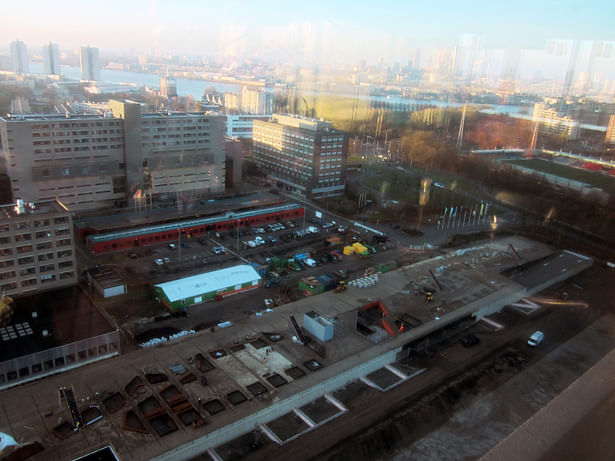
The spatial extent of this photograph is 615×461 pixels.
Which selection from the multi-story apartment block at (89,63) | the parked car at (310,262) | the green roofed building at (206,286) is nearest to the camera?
the green roofed building at (206,286)

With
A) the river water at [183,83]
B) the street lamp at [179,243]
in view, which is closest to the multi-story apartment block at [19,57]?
the river water at [183,83]

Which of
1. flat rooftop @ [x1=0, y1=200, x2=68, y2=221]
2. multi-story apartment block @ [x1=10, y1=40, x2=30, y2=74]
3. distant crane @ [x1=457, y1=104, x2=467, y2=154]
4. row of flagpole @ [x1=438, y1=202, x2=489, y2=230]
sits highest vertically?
multi-story apartment block @ [x1=10, y1=40, x2=30, y2=74]

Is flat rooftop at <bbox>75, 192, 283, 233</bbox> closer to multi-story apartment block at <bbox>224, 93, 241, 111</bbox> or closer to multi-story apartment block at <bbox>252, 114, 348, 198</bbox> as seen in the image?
multi-story apartment block at <bbox>252, 114, 348, 198</bbox>

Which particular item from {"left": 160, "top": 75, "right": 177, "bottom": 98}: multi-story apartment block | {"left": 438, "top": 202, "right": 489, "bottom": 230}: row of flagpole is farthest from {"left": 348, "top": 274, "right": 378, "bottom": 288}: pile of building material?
{"left": 160, "top": 75, "right": 177, "bottom": 98}: multi-story apartment block

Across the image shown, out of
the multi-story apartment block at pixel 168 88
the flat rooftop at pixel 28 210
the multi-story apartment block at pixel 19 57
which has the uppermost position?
the multi-story apartment block at pixel 19 57

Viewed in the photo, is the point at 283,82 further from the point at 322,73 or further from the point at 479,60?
the point at 479,60

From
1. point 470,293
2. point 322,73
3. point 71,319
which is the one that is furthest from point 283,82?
point 71,319

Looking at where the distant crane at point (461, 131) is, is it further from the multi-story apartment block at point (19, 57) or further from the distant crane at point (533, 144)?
the multi-story apartment block at point (19, 57)
